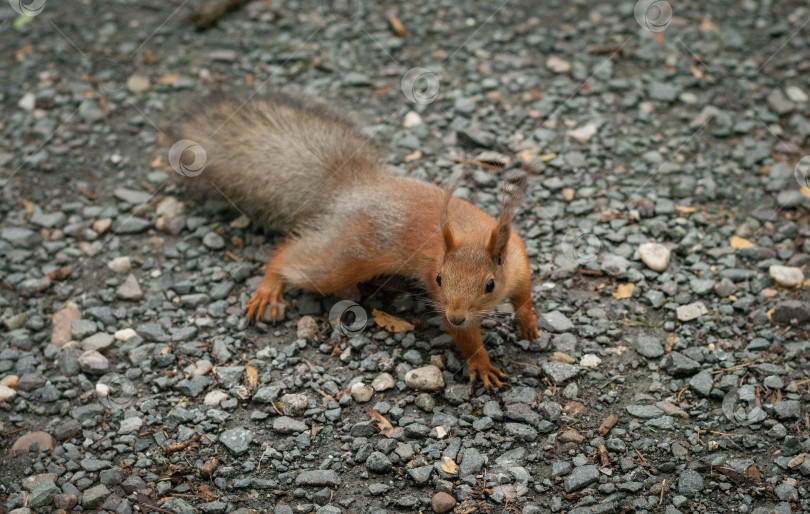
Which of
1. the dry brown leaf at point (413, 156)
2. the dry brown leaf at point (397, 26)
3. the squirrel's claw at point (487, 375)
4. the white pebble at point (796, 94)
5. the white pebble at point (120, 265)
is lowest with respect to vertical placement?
the white pebble at point (120, 265)

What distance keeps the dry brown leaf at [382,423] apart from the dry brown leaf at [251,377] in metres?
0.76

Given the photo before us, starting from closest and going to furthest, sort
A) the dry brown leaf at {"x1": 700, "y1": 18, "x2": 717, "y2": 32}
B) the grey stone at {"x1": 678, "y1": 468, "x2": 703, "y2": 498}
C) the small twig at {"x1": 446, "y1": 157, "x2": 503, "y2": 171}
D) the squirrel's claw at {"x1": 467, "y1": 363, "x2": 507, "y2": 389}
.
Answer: the grey stone at {"x1": 678, "y1": 468, "x2": 703, "y2": 498} < the squirrel's claw at {"x1": 467, "y1": 363, "x2": 507, "y2": 389} < the small twig at {"x1": 446, "y1": 157, "x2": 503, "y2": 171} < the dry brown leaf at {"x1": 700, "y1": 18, "x2": 717, "y2": 32}

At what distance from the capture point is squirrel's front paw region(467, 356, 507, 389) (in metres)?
4.58

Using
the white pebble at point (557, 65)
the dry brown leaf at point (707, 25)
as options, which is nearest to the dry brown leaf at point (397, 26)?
the white pebble at point (557, 65)

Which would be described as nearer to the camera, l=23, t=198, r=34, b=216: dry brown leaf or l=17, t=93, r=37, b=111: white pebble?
l=23, t=198, r=34, b=216: dry brown leaf

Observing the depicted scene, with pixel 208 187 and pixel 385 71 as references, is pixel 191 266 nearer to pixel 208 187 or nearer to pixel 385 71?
pixel 208 187

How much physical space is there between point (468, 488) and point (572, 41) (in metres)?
4.77

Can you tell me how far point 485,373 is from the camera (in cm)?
460

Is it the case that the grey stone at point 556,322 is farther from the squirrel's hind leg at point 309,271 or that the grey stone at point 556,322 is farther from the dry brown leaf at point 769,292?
the dry brown leaf at point 769,292

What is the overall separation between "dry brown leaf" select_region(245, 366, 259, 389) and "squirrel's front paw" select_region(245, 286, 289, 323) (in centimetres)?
43

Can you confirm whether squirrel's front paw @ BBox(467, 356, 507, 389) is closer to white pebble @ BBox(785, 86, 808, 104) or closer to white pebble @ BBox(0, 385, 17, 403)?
white pebble @ BBox(0, 385, 17, 403)

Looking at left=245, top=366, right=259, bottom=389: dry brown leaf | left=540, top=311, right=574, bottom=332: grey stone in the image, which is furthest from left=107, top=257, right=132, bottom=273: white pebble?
left=540, top=311, right=574, bottom=332: grey stone

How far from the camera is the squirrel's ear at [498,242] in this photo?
4.30m

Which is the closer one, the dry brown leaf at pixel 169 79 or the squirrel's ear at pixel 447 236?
the squirrel's ear at pixel 447 236
